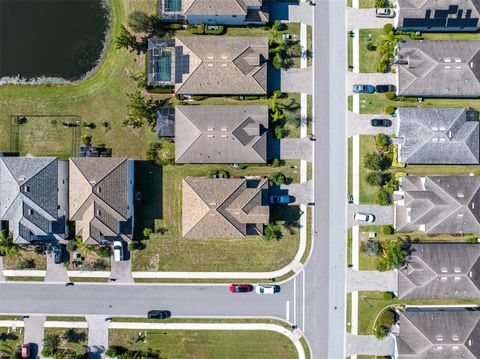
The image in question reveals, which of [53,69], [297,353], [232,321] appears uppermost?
[53,69]

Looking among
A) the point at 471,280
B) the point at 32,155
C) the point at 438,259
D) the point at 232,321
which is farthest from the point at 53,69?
the point at 471,280

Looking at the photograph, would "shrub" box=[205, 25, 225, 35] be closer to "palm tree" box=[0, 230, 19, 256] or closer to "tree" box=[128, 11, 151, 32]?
"tree" box=[128, 11, 151, 32]

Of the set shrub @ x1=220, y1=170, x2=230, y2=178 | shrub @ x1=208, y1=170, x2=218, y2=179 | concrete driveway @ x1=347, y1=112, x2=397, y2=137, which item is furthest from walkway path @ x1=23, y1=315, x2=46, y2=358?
concrete driveway @ x1=347, y1=112, x2=397, y2=137

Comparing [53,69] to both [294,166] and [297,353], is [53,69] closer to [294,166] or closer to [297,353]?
[294,166]

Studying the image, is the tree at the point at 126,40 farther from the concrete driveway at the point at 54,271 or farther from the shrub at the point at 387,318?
the shrub at the point at 387,318

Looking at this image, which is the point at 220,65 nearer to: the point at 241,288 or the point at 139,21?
the point at 139,21

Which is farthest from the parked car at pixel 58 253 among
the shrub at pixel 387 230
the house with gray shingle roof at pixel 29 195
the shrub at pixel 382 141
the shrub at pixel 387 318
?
the shrub at pixel 382 141

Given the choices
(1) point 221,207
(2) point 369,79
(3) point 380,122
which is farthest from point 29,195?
(2) point 369,79
